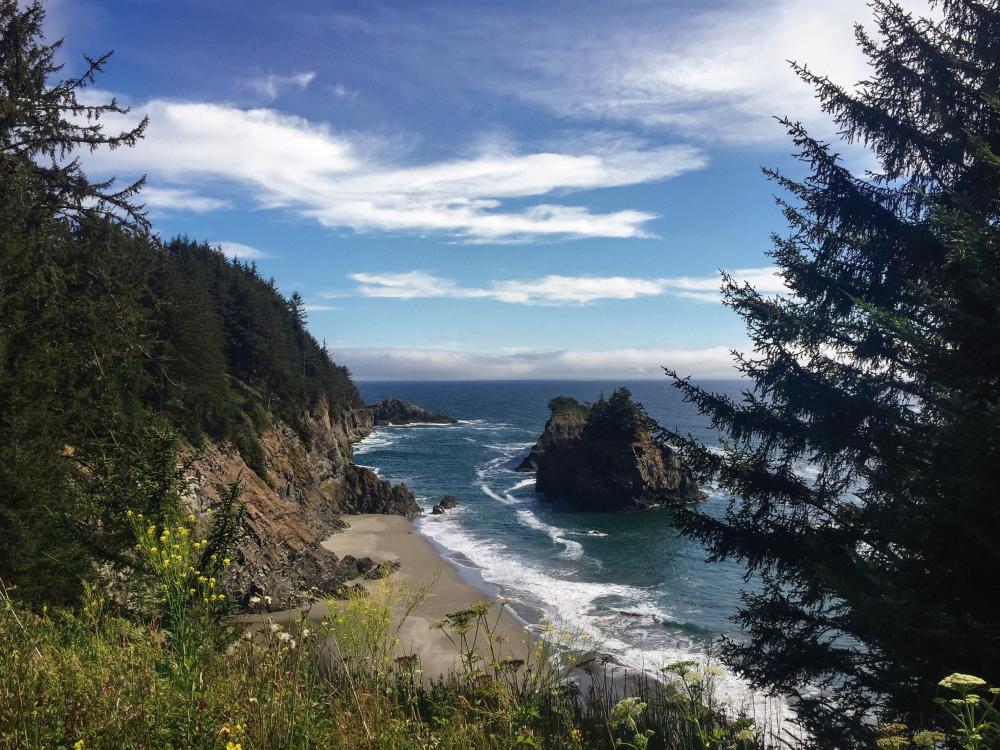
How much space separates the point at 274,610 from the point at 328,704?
24323 mm

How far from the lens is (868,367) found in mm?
8844

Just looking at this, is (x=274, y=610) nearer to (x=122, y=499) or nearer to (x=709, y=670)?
(x=122, y=499)

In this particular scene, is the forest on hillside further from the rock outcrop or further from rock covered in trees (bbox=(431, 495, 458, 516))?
the rock outcrop

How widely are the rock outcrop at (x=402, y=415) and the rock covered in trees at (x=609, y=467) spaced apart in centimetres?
7222

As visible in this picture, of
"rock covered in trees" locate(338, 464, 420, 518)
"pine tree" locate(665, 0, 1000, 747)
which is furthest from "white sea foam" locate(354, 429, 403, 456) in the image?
"pine tree" locate(665, 0, 1000, 747)

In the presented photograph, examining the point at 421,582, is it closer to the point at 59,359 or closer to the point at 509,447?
the point at 59,359

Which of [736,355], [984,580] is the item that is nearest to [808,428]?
[736,355]

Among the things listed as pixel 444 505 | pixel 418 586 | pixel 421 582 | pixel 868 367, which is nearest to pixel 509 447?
pixel 444 505

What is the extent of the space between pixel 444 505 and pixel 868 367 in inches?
1785

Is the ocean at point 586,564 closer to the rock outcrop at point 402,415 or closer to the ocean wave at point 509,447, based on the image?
the ocean wave at point 509,447

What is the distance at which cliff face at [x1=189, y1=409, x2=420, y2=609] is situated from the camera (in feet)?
86.2

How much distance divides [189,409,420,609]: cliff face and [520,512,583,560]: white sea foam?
31.6 ft

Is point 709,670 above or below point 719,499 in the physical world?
above

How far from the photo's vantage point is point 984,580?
516 cm
